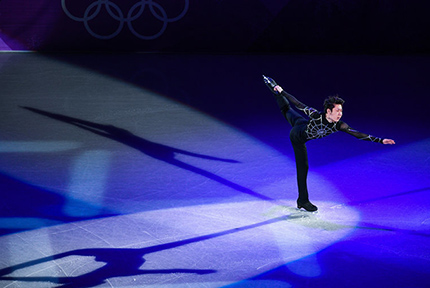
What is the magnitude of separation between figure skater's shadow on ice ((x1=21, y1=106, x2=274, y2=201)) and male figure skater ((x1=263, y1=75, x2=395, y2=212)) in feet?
2.05

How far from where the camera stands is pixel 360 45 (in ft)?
48.5

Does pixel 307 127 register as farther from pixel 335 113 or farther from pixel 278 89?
pixel 278 89

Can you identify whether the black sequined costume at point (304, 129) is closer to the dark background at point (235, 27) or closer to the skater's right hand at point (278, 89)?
the skater's right hand at point (278, 89)

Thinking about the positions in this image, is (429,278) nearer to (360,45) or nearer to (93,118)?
(93,118)

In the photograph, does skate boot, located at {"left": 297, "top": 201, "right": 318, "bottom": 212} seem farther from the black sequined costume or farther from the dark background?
the dark background

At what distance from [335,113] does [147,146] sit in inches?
142

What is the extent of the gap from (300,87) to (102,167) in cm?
535

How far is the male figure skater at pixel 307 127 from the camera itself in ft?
18.2

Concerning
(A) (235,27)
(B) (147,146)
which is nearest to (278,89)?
(B) (147,146)

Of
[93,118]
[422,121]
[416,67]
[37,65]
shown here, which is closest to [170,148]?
[93,118]

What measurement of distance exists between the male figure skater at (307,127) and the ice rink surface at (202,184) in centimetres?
36

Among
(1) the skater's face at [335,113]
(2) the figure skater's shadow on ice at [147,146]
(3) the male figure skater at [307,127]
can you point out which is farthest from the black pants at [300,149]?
(2) the figure skater's shadow on ice at [147,146]

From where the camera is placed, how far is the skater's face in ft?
18.1

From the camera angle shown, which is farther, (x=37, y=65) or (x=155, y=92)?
(x=37, y=65)
